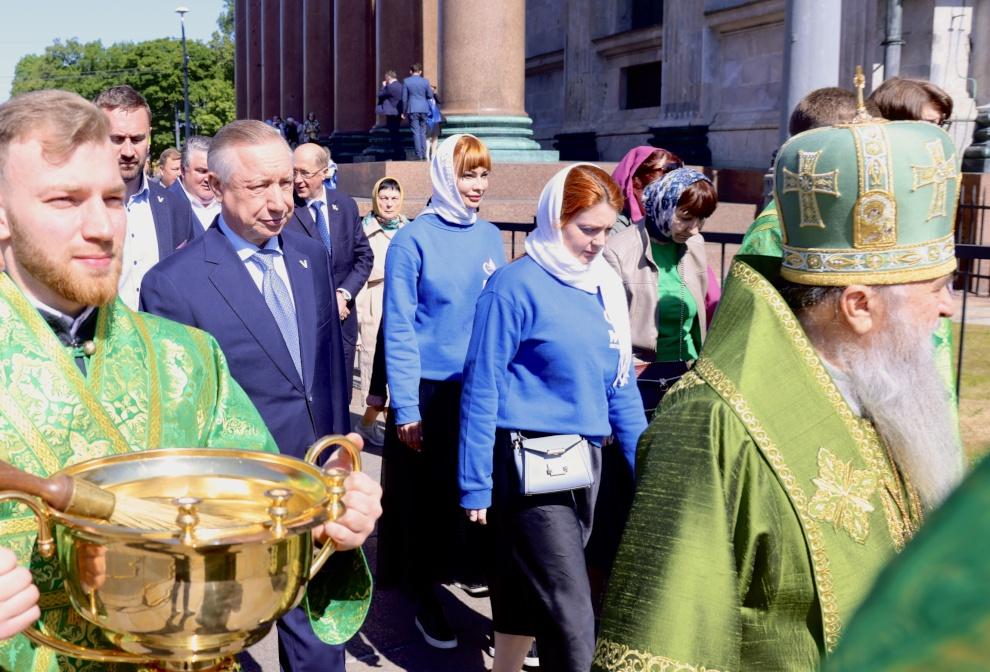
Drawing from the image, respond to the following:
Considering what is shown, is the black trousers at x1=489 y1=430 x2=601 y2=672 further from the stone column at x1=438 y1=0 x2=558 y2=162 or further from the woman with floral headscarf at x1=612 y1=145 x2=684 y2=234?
the stone column at x1=438 y1=0 x2=558 y2=162

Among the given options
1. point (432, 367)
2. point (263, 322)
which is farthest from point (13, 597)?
point (432, 367)

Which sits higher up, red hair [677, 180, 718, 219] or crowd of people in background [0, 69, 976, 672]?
red hair [677, 180, 718, 219]

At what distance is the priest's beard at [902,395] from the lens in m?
2.16

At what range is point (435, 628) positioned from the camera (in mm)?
5012

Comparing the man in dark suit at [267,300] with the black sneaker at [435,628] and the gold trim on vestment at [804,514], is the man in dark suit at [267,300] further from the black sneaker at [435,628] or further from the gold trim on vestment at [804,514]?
the gold trim on vestment at [804,514]

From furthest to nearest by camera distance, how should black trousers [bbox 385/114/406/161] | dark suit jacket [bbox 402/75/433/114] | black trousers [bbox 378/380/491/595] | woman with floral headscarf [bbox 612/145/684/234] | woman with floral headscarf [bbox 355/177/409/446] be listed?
black trousers [bbox 385/114/406/161], dark suit jacket [bbox 402/75/433/114], woman with floral headscarf [bbox 355/177/409/446], woman with floral headscarf [bbox 612/145/684/234], black trousers [bbox 378/380/491/595]

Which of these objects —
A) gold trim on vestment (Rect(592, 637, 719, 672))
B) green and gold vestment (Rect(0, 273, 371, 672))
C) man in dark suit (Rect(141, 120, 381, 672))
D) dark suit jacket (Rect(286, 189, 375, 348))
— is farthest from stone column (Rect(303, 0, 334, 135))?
gold trim on vestment (Rect(592, 637, 719, 672))

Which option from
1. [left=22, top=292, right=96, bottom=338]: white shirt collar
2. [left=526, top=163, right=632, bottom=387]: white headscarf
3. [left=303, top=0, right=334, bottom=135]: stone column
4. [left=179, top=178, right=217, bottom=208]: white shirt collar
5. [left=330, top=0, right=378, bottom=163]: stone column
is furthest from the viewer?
[left=303, top=0, right=334, bottom=135]: stone column

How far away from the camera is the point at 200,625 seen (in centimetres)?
158

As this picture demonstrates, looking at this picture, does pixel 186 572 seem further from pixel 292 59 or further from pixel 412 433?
pixel 292 59

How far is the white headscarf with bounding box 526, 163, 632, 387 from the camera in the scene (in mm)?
4160

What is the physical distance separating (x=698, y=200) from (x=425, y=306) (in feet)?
4.50

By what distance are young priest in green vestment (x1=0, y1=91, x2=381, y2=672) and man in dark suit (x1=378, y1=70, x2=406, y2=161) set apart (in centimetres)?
1760

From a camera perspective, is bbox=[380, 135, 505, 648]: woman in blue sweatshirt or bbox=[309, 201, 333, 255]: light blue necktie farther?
bbox=[309, 201, 333, 255]: light blue necktie
